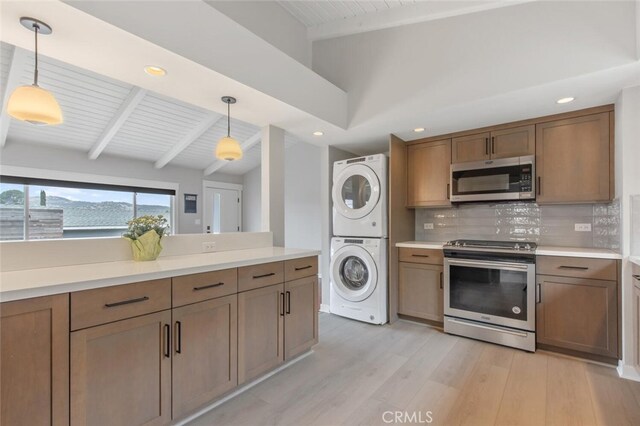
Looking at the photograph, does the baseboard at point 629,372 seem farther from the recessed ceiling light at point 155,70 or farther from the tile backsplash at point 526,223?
the recessed ceiling light at point 155,70

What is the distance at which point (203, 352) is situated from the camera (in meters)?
1.72

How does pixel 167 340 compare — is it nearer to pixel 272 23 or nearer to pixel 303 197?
pixel 272 23

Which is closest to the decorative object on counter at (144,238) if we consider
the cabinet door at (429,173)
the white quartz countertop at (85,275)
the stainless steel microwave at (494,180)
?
the white quartz countertop at (85,275)

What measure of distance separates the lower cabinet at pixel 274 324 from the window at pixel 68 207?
4.81 m

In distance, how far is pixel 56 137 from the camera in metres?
4.55

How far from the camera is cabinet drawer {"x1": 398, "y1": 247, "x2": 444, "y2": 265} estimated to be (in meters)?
3.12

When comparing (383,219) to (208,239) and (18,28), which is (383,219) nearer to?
(208,239)

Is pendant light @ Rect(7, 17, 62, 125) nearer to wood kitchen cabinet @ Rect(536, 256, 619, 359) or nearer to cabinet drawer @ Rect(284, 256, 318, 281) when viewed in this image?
cabinet drawer @ Rect(284, 256, 318, 281)

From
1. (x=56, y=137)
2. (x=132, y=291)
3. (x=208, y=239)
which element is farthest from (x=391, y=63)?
(x=56, y=137)

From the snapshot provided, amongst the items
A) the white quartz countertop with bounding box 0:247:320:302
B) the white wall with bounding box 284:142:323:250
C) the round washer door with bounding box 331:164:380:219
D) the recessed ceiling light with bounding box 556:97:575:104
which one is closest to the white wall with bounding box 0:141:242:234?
the white wall with bounding box 284:142:323:250

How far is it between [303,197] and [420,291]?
3.16 meters

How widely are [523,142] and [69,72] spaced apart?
16.8 feet

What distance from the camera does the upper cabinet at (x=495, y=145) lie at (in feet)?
9.30

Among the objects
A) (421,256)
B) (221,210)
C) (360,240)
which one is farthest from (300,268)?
(221,210)
